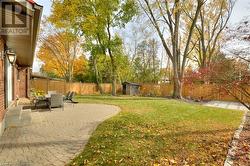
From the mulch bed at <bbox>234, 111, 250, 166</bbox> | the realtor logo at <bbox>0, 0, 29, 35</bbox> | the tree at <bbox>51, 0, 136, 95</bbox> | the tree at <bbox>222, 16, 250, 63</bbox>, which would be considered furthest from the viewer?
the tree at <bbox>51, 0, 136, 95</bbox>

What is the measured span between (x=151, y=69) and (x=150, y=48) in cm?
365

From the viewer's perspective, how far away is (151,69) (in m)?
41.7

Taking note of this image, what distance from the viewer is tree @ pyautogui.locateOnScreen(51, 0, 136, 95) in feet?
78.7

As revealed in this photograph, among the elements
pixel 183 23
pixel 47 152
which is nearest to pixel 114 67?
pixel 183 23

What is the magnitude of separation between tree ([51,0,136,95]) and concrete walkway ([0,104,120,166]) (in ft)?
52.0

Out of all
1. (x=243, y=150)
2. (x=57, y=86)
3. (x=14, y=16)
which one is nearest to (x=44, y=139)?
(x=14, y=16)

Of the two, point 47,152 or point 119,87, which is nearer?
point 47,152

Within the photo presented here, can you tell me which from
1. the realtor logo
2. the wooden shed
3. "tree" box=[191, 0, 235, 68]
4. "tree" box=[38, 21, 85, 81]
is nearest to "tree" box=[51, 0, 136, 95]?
the wooden shed

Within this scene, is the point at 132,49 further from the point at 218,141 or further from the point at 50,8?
the point at 218,141

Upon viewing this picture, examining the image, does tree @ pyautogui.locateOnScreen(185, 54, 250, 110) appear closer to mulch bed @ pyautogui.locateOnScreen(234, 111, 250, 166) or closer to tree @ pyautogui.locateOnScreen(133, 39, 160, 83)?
mulch bed @ pyautogui.locateOnScreen(234, 111, 250, 166)

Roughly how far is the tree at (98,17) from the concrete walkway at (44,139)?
52.0ft

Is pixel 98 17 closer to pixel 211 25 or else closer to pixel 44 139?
pixel 211 25

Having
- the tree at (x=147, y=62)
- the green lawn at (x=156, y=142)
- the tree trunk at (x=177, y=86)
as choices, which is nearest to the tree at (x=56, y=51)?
the tree at (x=147, y=62)

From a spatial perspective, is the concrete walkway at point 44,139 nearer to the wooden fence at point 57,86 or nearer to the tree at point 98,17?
the tree at point 98,17
